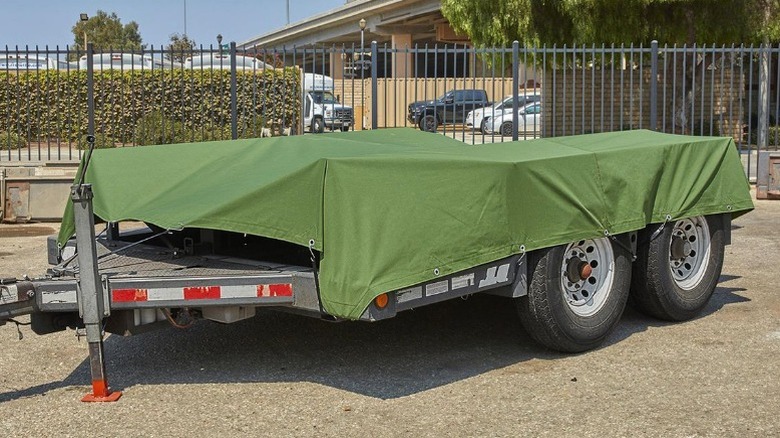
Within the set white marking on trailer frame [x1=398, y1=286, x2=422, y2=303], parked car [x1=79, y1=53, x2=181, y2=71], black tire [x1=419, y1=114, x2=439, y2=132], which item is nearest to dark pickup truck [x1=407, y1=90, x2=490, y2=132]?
black tire [x1=419, y1=114, x2=439, y2=132]

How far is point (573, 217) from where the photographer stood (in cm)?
664

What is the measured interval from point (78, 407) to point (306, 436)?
1.35 m

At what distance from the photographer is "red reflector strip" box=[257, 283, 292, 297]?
5980 millimetres

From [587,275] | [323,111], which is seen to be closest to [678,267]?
[587,275]

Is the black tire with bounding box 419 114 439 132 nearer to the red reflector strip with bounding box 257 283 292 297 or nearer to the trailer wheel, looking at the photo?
the trailer wheel

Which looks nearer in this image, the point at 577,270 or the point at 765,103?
the point at 577,270

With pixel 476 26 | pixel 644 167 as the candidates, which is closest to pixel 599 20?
pixel 476 26

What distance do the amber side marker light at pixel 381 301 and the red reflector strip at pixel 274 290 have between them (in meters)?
0.52

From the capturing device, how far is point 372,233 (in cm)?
575

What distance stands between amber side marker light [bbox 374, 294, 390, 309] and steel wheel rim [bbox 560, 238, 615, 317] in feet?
4.60

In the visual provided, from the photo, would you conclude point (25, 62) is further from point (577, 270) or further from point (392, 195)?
point (392, 195)

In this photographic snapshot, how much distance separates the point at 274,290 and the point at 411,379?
1050mm

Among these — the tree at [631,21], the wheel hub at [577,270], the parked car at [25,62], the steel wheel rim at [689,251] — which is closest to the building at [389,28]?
the parked car at [25,62]

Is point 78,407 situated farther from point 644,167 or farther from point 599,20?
point 599,20
